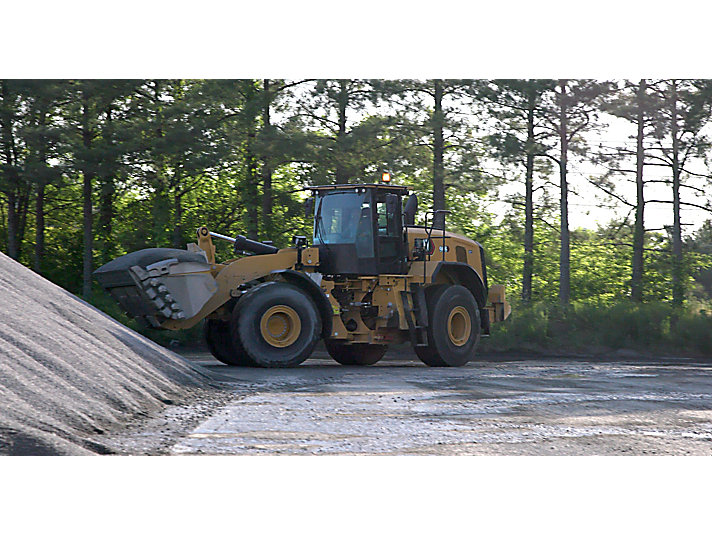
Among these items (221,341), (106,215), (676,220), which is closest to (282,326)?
(221,341)

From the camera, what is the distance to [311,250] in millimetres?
13852

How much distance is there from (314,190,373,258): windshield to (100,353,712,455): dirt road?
2406 mm

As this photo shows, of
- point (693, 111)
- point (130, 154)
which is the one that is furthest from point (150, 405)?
point (693, 111)

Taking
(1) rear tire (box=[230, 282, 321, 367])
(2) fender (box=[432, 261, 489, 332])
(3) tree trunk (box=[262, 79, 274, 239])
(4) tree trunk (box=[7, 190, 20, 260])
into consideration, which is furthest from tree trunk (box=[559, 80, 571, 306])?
(4) tree trunk (box=[7, 190, 20, 260])

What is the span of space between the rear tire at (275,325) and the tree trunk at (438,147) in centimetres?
1153

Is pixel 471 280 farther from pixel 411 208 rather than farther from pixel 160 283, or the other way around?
pixel 160 283

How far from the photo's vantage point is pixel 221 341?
13.4 m

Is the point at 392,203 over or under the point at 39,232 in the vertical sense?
under

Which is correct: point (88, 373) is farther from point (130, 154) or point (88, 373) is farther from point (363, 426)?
point (130, 154)

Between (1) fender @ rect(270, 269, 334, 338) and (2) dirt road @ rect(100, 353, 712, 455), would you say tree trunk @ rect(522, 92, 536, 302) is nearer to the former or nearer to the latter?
(1) fender @ rect(270, 269, 334, 338)

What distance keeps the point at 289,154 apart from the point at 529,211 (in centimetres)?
884

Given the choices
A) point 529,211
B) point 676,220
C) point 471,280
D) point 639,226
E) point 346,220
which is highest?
point 529,211

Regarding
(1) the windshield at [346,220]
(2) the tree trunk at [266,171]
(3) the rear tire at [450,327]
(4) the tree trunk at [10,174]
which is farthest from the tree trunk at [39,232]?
(3) the rear tire at [450,327]

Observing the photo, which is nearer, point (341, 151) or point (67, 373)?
point (67, 373)
